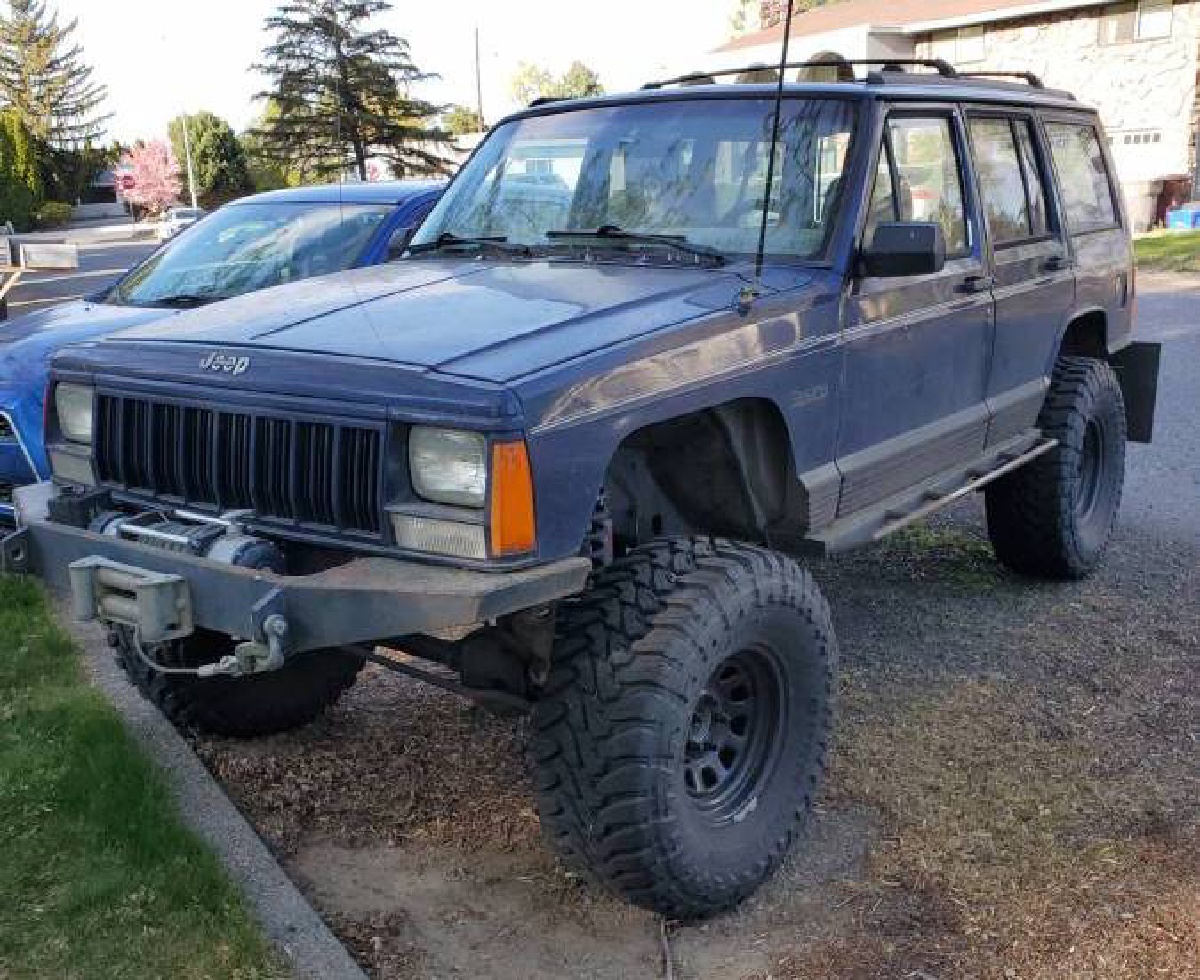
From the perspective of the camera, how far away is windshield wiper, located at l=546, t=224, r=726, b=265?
383 centimetres

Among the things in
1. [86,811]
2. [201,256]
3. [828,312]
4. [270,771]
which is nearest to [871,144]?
[828,312]

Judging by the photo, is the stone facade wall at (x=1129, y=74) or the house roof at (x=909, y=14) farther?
the house roof at (x=909, y=14)

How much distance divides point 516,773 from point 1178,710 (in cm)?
232

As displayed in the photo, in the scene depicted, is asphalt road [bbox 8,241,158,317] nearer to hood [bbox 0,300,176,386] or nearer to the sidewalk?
the sidewalk

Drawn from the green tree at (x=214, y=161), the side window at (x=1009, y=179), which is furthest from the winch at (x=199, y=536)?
the green tree at (x=214, y=161)

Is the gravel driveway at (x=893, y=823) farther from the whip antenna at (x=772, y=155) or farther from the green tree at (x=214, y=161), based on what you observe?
the green tree at (x=214, y=161)

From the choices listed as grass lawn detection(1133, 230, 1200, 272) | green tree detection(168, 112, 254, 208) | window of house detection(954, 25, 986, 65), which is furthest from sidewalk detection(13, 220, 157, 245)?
grass lawn detection(1133, 230, 1200, 272)

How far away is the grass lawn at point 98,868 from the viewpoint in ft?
9.51

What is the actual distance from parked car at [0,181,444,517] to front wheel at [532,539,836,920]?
328cm

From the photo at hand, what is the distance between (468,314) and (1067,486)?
3.25 m

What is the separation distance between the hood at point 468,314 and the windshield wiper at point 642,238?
0.36 feet

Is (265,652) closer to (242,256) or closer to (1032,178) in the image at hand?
(1032,178)

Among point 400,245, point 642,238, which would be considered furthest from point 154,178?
point 642,238

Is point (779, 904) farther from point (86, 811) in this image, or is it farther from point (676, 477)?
point (86, 811)
